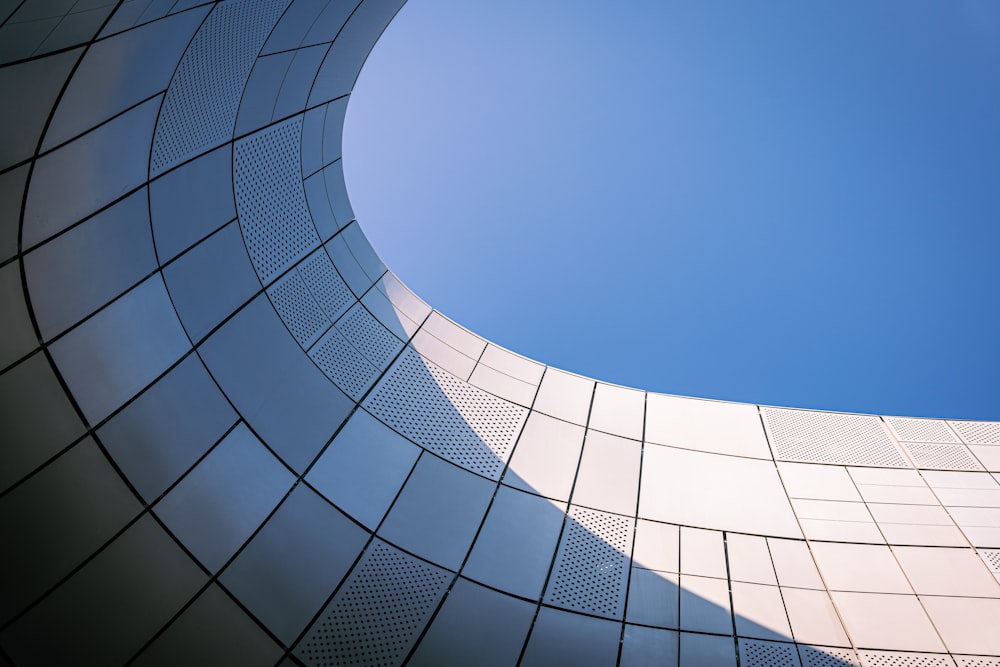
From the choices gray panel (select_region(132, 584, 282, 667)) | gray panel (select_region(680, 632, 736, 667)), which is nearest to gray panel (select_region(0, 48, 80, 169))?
gray panel (select_region(132, 584, 282, 667))

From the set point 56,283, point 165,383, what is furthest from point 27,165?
point 165,383

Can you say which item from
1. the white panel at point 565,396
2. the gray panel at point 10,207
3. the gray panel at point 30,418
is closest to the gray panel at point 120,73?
the gray panel at point 10,207

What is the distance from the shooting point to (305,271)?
10094mm

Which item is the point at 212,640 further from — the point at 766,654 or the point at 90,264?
the point at 766,654

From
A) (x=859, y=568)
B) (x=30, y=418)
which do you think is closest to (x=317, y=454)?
(x=30, y=418)

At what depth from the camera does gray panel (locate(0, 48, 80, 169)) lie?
556 centimetres

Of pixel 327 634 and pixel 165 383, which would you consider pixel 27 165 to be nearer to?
pixel 165 383

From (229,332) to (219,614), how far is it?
3.69 metres

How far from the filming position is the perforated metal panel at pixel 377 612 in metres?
8.77

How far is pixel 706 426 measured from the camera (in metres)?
A: 11.7

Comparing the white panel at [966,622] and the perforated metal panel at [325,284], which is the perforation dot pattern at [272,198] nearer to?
the perforated metal panel at [325,284]

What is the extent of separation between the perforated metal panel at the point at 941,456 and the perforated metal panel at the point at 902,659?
10.5ft

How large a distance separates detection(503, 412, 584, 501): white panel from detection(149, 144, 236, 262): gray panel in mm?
5796

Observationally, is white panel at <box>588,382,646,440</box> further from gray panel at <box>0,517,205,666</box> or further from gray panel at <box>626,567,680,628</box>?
gray panel at <box>0,517,205,666</box>
